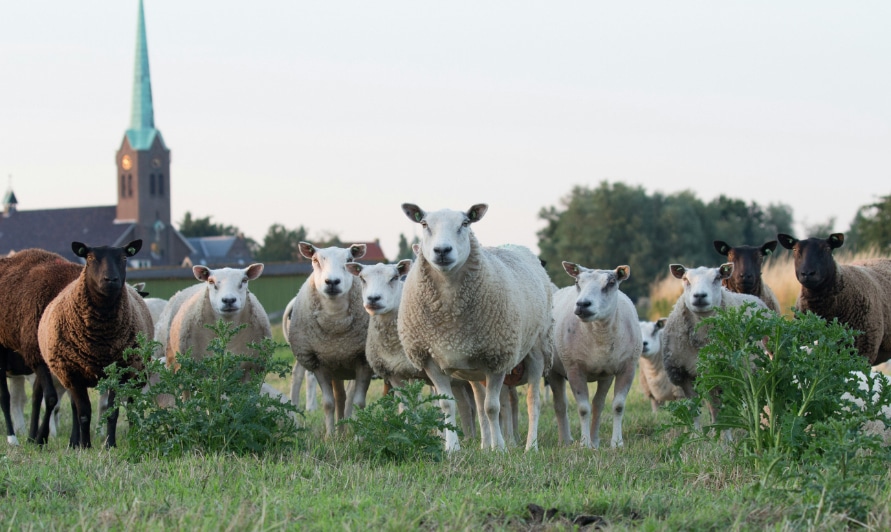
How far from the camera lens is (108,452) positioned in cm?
754

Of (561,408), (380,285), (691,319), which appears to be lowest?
(561,408)

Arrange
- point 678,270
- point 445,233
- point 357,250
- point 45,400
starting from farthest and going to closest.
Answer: point 678,270 < point 357,250 < point 45,400 < point 445,233

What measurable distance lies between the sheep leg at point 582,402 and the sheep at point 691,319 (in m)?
0.90

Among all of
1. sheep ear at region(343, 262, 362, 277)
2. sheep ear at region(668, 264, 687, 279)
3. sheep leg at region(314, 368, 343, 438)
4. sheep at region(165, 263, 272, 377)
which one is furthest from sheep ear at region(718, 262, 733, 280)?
sheep at region(165, 263, 272, 377)

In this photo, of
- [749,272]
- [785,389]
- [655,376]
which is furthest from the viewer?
[655,376]

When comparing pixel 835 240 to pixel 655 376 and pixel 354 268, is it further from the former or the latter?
pixel 354 268

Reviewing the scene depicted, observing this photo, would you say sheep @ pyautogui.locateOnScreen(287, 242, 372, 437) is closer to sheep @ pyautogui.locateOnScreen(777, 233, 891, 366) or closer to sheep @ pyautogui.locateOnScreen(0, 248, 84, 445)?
sheep @ pyautogui.locateOnScreen(0, 248, 84, 445)

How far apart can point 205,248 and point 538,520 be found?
9507cm

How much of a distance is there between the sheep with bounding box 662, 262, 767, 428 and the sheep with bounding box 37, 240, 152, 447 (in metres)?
4.77

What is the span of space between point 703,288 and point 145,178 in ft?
305

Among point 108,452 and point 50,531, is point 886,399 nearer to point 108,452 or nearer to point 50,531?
point 50,531

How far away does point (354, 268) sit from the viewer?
32.0 ft

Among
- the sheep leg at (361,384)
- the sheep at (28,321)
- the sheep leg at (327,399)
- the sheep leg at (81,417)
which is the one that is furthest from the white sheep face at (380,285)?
the sheep at (28,321)

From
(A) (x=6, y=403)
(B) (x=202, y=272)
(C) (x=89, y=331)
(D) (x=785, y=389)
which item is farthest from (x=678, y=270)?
(A) (x=6, y=403)
